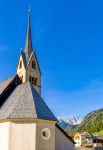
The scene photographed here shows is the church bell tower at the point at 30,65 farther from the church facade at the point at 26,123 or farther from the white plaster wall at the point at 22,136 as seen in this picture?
the white plaster wall at the point at 22,136

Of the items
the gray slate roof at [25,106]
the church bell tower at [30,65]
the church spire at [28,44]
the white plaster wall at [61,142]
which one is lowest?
the white plaster wall at [61,142]

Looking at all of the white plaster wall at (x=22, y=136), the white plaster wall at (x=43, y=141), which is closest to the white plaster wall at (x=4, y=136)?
the white plaster wall at (x=22, y=136)

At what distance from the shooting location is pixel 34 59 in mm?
61188

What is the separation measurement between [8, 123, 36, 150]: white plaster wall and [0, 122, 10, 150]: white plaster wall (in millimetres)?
489

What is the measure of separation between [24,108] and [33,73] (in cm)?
3140

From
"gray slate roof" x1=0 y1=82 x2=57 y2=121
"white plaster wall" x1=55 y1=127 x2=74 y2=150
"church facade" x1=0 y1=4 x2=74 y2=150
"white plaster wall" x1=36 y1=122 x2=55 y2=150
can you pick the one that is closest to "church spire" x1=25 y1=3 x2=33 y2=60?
"church facade" x1=0 y1=4 x2=74 y2=150

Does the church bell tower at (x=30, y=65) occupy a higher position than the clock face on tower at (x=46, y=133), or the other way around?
the church bell tower at (x=30, y=65)

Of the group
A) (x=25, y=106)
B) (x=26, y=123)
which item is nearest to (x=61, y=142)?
(x=26, y=123)

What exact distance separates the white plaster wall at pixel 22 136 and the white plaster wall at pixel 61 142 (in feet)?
18.9

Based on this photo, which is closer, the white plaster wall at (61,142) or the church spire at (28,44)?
the white plaster wall at (61,142)

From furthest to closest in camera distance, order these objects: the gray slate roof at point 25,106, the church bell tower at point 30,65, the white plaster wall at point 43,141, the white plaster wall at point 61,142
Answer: the church bell tower at point 30,65
the white plaster wall at point 61,142
the gray slate roof at point 25,106
the white plaster wall at point 43,141

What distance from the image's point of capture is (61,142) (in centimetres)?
3331

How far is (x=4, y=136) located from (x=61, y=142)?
303 inches

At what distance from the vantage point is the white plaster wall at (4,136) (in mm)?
28047
